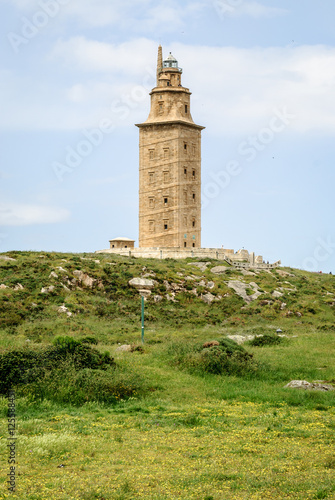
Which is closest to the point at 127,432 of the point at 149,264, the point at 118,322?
the point at 118,322

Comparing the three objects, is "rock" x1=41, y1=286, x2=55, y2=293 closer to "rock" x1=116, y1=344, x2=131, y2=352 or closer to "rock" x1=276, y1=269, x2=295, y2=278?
"rock" x1=116, y1=344, x2=131, y2=352

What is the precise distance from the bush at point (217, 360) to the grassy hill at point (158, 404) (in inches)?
2.2

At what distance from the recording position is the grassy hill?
11750 mm

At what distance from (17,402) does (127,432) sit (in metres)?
4.36

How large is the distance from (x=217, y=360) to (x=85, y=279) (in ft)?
79.0

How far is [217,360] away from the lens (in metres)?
24.0

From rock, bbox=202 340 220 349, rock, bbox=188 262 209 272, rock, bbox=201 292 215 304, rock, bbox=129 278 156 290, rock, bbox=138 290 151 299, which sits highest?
rock, bbox=188 262 209 272

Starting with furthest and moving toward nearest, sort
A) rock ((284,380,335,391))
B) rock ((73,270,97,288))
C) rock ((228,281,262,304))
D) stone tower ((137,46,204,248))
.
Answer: stone tower ((137,46,204,248)), rock ((228,281,262,304)), rock ((73,270,97,288)), rock ((284,380,335,391))

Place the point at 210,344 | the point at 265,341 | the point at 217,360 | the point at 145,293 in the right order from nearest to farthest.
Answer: the point at 217,360, the point at 210,344, the point at 265,341, the point at 145,293

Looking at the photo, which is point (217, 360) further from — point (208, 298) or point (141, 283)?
point (208, 298)

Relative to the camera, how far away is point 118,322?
39375 millimetres

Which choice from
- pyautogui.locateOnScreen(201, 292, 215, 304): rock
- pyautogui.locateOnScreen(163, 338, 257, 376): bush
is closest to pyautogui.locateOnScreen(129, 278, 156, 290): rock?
pyautogui.locateOnScreen(201, 292, 215, 304): rock

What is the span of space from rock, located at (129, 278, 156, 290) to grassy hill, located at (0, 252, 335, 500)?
4302mm

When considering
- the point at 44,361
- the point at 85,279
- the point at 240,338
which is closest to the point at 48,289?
the point at 85,279
